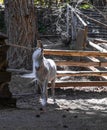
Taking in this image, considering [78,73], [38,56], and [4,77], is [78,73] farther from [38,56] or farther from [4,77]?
[4,77]

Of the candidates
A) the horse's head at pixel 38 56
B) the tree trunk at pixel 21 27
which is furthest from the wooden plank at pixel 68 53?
the horse's head at pixel 38 56

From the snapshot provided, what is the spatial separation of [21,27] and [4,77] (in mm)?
5220

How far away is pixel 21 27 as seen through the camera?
12211mm

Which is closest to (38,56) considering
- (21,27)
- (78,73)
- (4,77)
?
(4,77)

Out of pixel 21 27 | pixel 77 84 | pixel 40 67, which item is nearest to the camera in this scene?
pixel 40 67

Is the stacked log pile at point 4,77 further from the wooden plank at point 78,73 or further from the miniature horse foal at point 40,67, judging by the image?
the wooden plank at point 78,73

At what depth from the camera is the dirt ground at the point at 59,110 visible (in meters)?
5.28

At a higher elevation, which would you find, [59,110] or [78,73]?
[59,110]

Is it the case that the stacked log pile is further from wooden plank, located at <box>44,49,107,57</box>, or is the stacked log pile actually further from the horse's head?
wooden plank, located at <box>44,49,107,57</box>

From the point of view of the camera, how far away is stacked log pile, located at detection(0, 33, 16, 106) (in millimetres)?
7025

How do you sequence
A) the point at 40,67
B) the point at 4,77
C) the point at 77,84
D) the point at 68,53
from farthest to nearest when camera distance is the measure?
the point at 68,53, the point at 77,84, the point at 40,67, the point at 4,77

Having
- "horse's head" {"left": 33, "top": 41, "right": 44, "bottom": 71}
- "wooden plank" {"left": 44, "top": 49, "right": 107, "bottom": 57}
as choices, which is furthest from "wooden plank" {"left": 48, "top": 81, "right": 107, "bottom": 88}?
"horse's head" {"left": 33, "top": 41, "right": 44, "bottom": 71}

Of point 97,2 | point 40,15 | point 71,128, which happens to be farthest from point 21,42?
point 97,2

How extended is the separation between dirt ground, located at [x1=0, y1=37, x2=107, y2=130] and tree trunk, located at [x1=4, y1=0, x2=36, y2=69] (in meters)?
0.54
